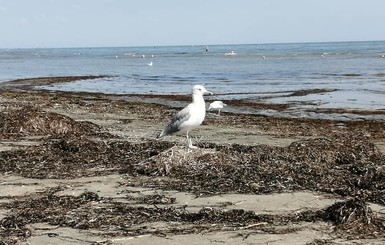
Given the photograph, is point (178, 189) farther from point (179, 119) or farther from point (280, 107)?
point (280, 107)

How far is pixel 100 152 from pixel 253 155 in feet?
9.59

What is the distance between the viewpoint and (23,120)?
42.6 ft

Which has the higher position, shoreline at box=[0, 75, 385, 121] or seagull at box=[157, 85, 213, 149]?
seagull at box=[157, 85, 213, 149]

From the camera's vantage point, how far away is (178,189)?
25.4 ft

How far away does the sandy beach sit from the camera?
5832 millimetres

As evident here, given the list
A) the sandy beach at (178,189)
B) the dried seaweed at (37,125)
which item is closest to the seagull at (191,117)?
the sandy beach at (178,189)

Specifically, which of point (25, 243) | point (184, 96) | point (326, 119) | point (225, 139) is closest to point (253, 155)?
point (225, 139)

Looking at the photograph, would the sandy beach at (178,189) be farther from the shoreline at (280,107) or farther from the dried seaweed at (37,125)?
the shoreline at (280,107)

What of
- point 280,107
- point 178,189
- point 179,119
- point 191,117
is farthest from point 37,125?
point 280,107

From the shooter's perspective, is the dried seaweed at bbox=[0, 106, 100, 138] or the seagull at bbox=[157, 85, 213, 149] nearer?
the seagull at bbox=[157, 85, 213, 149]

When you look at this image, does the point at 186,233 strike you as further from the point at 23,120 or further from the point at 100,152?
the point at 23,120

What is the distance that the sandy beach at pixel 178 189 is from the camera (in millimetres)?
5832

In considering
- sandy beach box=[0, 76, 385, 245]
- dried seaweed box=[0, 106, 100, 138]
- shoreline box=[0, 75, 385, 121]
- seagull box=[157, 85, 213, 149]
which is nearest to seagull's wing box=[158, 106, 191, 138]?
seagull box=[157, 85, 213, 149]

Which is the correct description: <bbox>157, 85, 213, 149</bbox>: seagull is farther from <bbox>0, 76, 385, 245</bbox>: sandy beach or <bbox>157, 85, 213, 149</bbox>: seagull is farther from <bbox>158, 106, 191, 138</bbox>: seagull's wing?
<bbox>0, 76, 385, 245</bbox>: sandy beach
